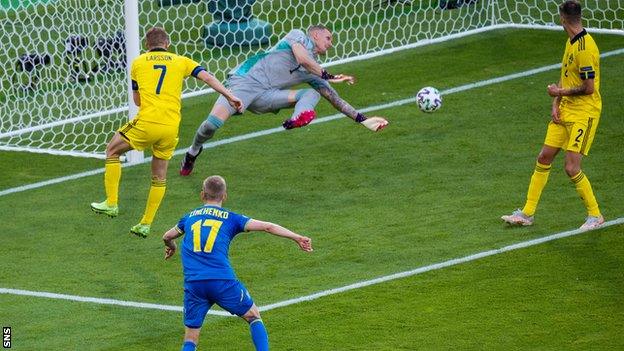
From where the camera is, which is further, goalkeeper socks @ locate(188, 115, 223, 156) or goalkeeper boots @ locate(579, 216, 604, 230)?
goalkeeper socks @ locate(188, 115, 223, 156)

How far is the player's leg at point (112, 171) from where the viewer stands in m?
14.7

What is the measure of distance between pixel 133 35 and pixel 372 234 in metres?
3.97

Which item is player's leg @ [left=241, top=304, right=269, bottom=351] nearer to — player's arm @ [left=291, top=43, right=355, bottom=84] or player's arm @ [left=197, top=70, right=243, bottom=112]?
player's arm @ [left=197, top=70, right=243, bottom=112]

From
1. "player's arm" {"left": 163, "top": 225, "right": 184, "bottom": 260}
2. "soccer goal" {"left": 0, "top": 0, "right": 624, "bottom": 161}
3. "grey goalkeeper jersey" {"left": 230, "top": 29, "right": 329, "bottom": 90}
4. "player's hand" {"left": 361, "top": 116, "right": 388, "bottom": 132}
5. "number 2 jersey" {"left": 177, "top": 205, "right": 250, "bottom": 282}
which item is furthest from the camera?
"soccer goal" {"left": 0, "top": 0, "right": 624, "bottom": 161}

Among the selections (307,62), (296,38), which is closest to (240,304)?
(307,62)

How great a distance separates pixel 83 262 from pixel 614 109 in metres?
7.11

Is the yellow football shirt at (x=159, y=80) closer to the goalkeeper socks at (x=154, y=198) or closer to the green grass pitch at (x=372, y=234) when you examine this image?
the goalkeeper socks at (x=154, y=198)

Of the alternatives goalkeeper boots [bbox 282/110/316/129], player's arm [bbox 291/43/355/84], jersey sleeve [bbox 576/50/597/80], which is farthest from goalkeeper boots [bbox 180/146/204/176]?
jersey sleeve [bbox 576/50/597/80]

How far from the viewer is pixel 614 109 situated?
18578 millimetres

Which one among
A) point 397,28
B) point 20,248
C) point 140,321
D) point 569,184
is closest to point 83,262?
point 20,248

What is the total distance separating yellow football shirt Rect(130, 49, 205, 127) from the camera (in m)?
14.4

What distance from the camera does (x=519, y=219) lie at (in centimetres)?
1486

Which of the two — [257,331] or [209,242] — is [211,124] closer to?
[209,242]

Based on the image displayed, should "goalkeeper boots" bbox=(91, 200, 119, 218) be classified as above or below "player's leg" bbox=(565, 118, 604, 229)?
below
